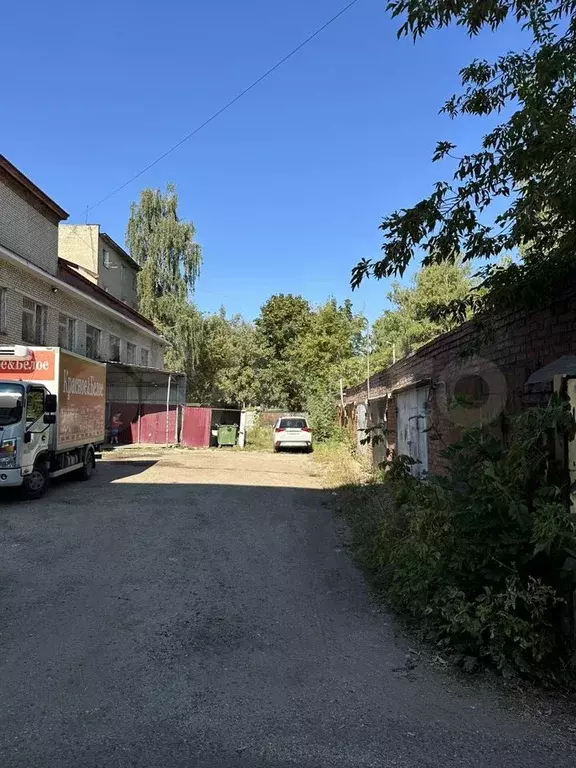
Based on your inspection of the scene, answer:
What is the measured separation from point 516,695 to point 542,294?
322cm

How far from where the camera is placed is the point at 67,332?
22297 millimetres

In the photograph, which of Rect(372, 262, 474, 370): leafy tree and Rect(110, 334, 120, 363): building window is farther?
Rect(372, 262, 474, 370): leafy tree

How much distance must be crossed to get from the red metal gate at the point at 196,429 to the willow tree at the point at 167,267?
33.9ft

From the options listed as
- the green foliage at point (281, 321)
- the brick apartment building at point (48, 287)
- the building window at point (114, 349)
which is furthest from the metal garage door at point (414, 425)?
the green foliage at point (281, 321)

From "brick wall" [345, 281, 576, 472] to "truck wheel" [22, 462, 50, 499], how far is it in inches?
293

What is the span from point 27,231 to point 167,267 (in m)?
19.0

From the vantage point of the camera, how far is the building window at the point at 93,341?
2421 cm

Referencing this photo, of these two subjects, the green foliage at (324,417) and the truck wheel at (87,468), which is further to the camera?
the green foliage at (324,417)

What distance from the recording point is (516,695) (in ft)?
11.9

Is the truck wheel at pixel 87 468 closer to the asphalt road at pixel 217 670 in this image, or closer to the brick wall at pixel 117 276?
the asphalt road at pixel 217 670

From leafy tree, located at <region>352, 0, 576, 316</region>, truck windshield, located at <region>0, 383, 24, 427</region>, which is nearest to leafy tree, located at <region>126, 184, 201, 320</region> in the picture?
truck windshield, located at <region>0, 383, 24, 427</region>

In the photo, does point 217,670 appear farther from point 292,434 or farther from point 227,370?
point 227,370

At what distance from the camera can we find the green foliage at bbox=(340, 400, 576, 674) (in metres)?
3.71

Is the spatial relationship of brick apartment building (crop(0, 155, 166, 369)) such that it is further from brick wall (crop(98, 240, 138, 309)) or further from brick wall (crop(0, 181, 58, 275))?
brick wall (crop(98, 240, 138, 309))
